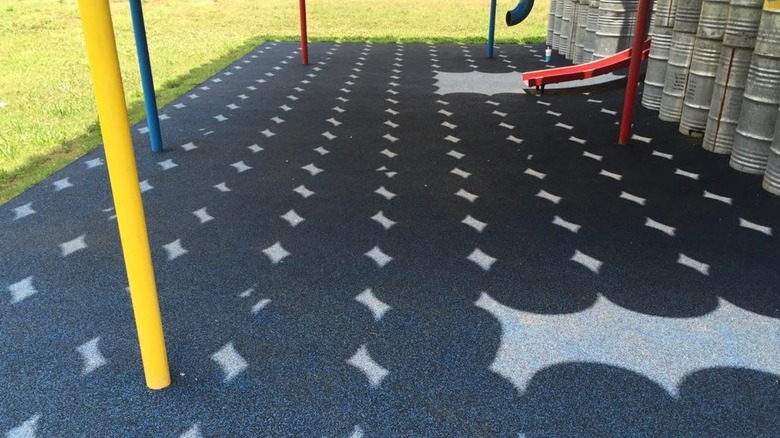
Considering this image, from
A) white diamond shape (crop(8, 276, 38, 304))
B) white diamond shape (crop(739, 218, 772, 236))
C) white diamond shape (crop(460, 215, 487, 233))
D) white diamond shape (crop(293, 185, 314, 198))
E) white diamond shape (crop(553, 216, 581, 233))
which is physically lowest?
white diamond shape (crop(293, 185, 314, 198))

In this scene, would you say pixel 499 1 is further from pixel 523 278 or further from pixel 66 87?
pixel 523 278

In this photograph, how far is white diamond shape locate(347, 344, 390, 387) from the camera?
2.42 m

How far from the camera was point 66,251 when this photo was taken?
135 inches

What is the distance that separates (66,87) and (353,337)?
6730 mm

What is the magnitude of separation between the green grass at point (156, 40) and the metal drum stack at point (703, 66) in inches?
213

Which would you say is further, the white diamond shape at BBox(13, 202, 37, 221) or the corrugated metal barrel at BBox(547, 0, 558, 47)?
the corrugated metal barrel at BBox(547, 0, 558, 47)

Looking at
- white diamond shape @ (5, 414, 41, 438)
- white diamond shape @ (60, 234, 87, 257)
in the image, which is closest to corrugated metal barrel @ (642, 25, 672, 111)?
white diamond shape @ (60, 234, 87, 257)

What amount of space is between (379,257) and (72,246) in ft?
5.98

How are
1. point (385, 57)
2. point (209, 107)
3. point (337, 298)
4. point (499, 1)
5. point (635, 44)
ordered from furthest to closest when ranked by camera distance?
point (499, 1) < point (385, 57) < point (209, 107) < point (635, 44) < point (337, 298)

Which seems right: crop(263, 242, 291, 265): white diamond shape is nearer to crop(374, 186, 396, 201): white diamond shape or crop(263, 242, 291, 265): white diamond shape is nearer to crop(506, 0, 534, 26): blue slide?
crop(374, 186, 396, 201): white diamond shape

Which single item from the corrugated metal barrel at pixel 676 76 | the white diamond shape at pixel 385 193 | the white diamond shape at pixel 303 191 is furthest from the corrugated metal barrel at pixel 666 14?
the white diamond shape at pixel 303 191

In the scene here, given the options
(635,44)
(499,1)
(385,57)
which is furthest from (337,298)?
(499,1)

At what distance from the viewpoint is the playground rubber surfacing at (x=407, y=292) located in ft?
7.42

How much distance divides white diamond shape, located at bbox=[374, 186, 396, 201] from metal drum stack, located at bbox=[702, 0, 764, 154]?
9.43 feet
